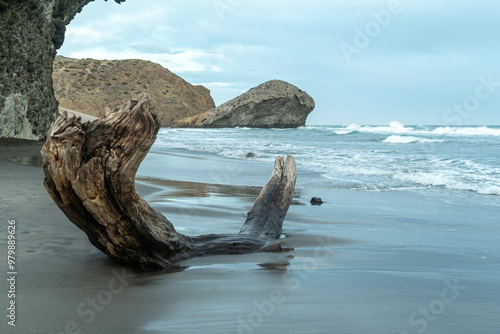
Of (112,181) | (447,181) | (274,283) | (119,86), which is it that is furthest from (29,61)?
(119,86)

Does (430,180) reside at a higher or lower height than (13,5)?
lower

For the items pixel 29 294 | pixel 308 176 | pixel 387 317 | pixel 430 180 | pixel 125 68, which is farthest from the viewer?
pixel 125 68

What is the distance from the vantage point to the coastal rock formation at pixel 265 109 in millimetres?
69875

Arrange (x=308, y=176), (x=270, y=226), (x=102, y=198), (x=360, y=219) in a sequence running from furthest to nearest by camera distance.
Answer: (x=308, y=176) < (x=360, y=219) < (x=270, y=226) < (x=102, y=198)

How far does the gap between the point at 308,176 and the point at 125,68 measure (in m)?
87.0

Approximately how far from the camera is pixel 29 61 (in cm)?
1306

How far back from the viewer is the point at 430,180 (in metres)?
10.9

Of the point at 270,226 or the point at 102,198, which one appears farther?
the point at 270,226

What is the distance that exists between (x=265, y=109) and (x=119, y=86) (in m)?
29.2

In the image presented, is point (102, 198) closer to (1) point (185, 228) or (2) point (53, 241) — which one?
(2) point (53, 241)

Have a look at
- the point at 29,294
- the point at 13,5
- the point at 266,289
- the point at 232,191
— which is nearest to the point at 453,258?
the point at 266,289

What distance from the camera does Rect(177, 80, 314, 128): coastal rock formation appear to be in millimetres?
69875

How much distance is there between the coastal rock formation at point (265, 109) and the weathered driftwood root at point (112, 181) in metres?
66.3

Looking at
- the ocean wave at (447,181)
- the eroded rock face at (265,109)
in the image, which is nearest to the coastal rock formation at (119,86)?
the eroded rock face at (265,109)
